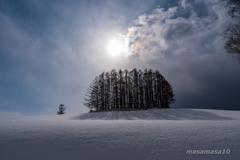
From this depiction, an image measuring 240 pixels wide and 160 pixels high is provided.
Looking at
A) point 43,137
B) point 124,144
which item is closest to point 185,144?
point 124,144

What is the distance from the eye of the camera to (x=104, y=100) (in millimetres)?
31000

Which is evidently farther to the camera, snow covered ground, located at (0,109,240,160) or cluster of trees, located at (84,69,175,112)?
cluster of trees, located at (84,69,175,112)

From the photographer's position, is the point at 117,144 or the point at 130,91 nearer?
the point at 117,144

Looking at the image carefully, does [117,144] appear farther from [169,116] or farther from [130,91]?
[130,91]

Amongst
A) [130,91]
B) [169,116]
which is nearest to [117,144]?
[169,116]

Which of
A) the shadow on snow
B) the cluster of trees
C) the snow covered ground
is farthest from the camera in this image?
the cluster of trees

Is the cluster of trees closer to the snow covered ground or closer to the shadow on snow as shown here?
the shadow on snow

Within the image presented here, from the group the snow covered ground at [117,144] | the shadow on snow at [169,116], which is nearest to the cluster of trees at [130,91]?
the shadow on snow at [169,116]

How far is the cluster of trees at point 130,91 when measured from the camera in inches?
1213

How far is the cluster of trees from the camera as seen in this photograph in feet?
101

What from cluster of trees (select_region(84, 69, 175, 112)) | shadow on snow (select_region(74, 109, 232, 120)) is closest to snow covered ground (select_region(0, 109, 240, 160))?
shadow on snow (select_region(74, 109, 232, 120))

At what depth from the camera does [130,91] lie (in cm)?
3216

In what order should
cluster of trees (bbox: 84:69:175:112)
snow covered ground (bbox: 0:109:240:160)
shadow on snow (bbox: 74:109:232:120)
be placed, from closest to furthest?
snow covered ground (bbox: 0:109:240:160)
shadow on snow (bbox: 74:109:232:120)
cluster of trees (bbox: 84:69:175:112)

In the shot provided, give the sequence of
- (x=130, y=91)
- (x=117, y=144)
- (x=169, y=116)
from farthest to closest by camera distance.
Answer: (x=130, y=91), (x=169, y=116), (x=117, y=144)
